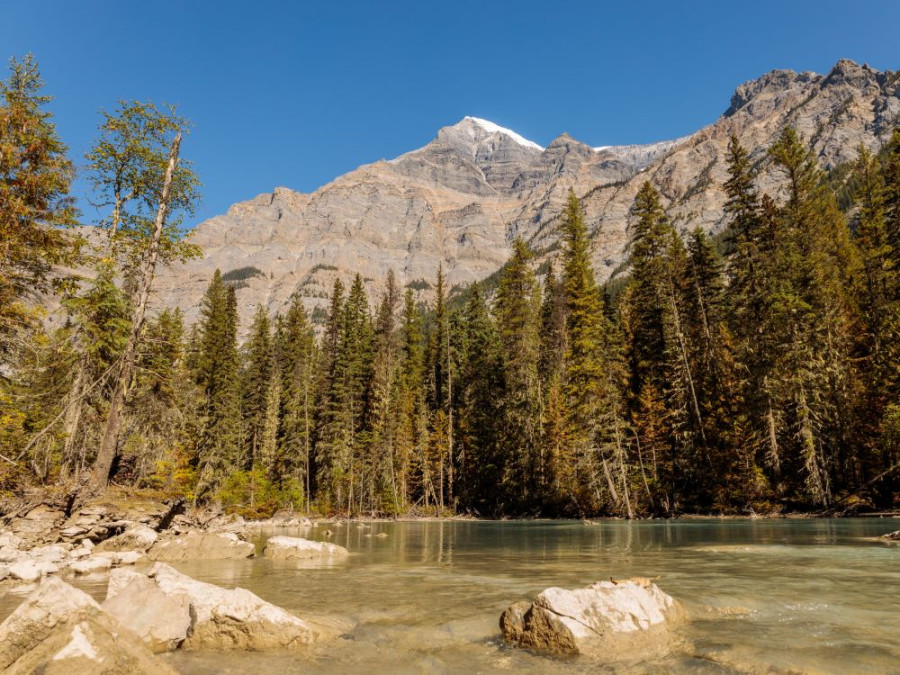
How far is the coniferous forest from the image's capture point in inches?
704

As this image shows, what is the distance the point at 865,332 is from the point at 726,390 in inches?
370

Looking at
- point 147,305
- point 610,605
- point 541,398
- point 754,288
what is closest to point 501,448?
point 541,398

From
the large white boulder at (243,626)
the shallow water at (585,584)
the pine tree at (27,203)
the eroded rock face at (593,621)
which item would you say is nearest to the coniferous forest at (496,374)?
the pine tree at (27,203)

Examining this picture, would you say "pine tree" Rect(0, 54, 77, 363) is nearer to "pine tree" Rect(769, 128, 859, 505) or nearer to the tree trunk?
the tree trunk

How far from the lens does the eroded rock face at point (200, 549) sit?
15086mm

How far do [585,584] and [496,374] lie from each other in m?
41.0

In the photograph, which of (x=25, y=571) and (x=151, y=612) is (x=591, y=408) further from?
(x=151, y=612)

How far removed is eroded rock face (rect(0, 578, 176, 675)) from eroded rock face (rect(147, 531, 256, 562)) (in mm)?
11339

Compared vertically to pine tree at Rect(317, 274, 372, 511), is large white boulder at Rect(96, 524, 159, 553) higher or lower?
lower

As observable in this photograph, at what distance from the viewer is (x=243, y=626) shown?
6.19 m

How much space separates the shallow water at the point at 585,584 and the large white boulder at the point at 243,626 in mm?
310

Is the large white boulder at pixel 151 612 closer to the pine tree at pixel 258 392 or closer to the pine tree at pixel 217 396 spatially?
the pine tree at pixel 217 396

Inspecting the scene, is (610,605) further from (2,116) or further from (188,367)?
(188,367)

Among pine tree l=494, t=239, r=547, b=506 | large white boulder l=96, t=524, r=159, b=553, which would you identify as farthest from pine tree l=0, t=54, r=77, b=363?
pine tree l=494, t=239, r=547, b=506
